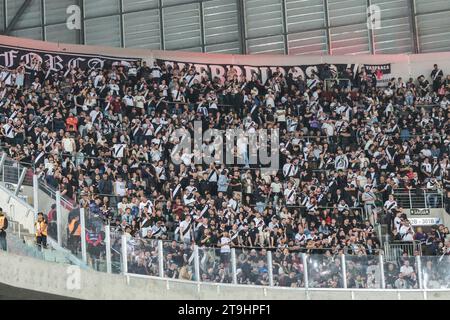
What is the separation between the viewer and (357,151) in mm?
37219

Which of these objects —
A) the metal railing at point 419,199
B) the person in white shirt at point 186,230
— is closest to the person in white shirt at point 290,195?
the metal railing at point 419,199

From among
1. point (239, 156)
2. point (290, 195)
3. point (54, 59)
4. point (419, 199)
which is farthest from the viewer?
point (54, 59)

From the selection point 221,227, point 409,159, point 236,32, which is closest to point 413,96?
point 409,159

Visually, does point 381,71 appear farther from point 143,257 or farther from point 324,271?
point 143,257

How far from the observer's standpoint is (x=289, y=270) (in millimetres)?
28297

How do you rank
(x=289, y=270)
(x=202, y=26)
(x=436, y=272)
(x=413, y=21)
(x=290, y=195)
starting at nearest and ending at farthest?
(x=289, y=270) → (x=436, y=272) → (x=290, y=195) → (x=413, y=21) → (x=202, y=26)

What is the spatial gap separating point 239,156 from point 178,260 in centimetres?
989

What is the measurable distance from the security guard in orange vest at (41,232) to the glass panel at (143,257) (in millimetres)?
2095

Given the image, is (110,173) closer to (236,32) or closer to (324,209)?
(324,209)

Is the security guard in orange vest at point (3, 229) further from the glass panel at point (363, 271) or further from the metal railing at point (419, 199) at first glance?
the metal railing at point (419, 199)

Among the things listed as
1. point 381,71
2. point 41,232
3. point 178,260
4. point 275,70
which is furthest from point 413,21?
point 41,232

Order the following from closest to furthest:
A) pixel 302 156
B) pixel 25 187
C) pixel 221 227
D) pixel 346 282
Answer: pixel 25 187 → pixel 346 282 → pixel 221 227 → pixel 302 156

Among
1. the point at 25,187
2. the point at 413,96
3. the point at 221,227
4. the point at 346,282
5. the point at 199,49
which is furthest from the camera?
the point at 199,49
